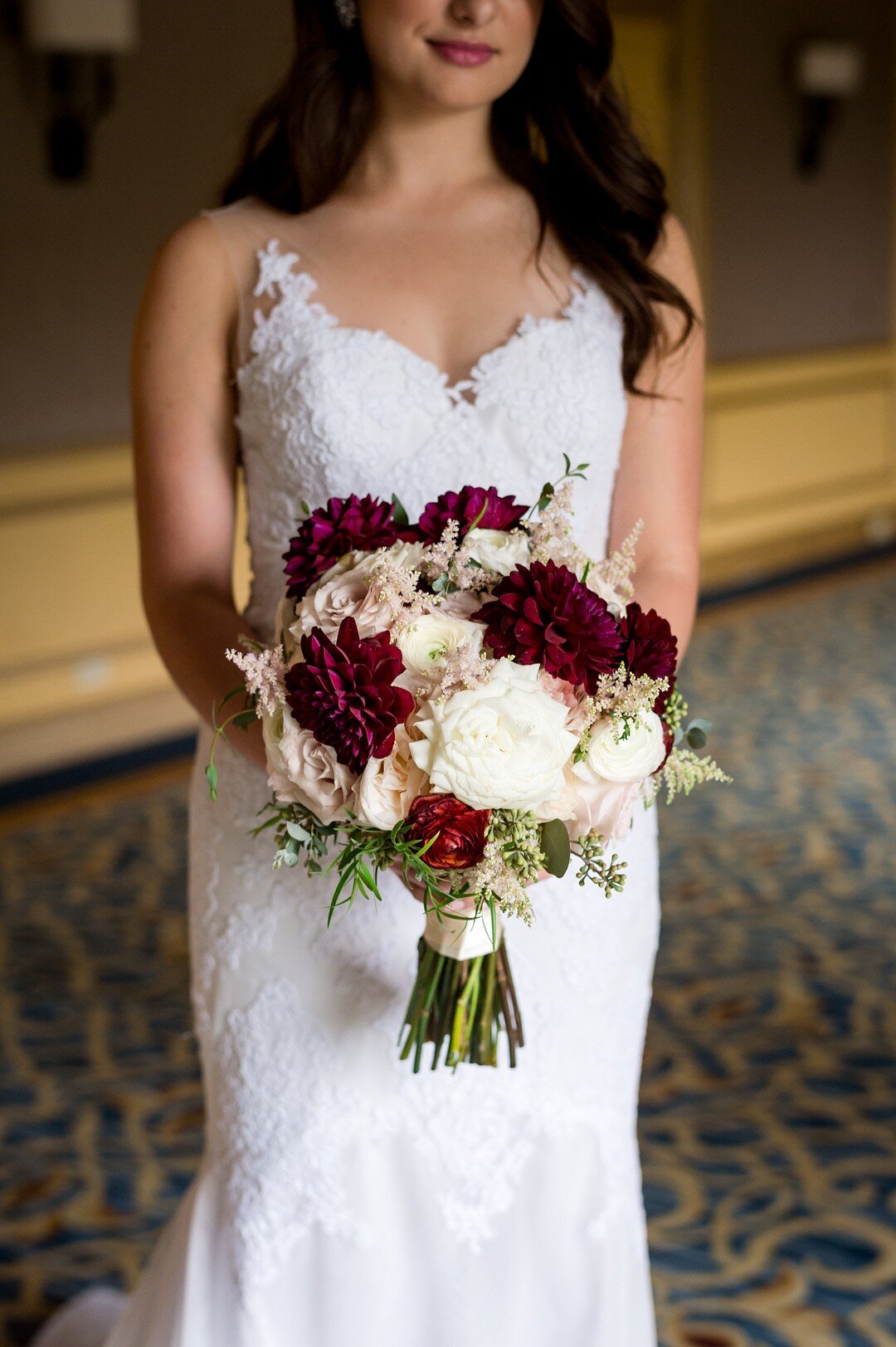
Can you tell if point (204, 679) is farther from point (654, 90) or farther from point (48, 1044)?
point (654, 90)

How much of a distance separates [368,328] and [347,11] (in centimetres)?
40

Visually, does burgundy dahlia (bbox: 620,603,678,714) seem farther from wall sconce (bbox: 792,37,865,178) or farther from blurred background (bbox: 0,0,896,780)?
wall sconce (bbox: 792,37,865,178)

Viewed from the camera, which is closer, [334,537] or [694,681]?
[334,537]

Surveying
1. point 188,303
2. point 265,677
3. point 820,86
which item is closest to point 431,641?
point 265,677

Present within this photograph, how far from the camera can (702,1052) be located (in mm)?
3789

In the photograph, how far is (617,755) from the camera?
1.39m

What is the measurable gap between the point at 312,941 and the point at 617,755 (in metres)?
0.72

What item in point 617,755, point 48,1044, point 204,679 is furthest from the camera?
point 48,1044

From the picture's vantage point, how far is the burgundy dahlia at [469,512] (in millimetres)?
1556

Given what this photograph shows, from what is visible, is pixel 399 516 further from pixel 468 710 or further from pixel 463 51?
pixel 463 51

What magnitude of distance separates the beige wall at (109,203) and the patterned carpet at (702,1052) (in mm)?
1632

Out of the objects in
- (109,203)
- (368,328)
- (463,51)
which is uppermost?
(109,203)

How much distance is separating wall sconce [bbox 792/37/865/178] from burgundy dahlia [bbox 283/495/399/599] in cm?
900

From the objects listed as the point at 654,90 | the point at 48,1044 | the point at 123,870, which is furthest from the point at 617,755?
the point at 654,90
